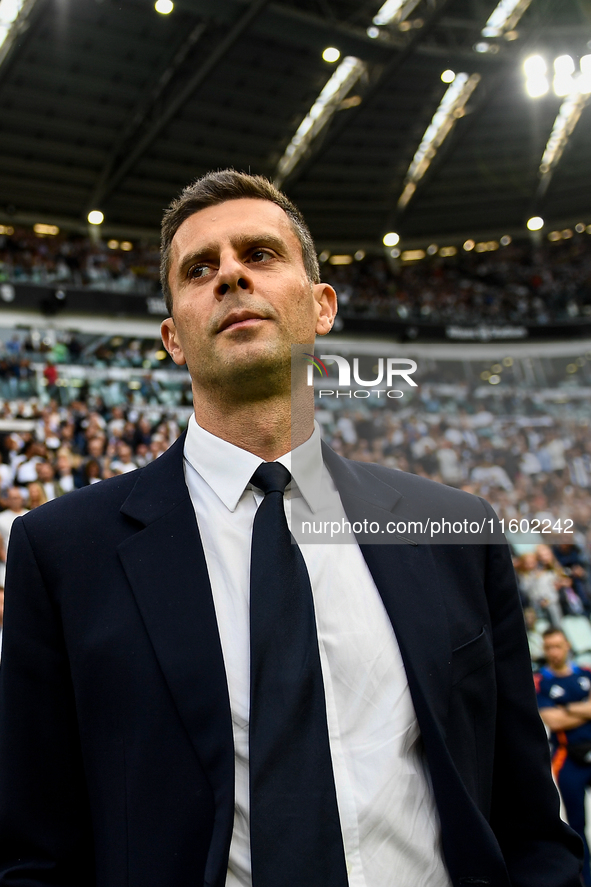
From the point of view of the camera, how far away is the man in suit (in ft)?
3.62

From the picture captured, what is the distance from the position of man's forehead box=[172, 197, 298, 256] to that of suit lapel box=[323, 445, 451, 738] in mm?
544

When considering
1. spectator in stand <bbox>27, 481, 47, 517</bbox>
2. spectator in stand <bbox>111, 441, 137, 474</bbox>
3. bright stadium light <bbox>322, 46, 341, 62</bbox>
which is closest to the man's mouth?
spectator in stand <bbox>27, 481, 47, 517</bbox>

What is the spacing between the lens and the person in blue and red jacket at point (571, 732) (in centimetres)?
406

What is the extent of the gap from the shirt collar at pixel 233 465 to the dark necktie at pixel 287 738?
5.6 inches

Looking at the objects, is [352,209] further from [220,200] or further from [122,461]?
[220,200]

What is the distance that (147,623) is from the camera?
1183 millimetres

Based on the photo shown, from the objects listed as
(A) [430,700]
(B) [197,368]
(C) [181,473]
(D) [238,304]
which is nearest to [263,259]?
(D) [238,304]

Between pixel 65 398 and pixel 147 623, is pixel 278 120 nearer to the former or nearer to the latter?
pixel 65 398

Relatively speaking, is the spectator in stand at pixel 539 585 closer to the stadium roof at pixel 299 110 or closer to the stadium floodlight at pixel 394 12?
the stadium roof at pixel 299 110

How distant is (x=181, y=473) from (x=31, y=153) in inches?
777

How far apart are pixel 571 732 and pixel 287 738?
3573mm

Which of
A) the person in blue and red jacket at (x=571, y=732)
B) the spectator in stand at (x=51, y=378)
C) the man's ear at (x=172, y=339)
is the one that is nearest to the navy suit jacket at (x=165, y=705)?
the man's ear at (x=172, y=339)

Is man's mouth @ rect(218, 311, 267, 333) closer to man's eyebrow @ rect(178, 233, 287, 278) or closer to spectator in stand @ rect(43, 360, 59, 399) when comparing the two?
man's eyebrow @ rect(178, 233, 287, 278)

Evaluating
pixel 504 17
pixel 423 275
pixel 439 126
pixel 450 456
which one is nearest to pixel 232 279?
pixel 450 456
